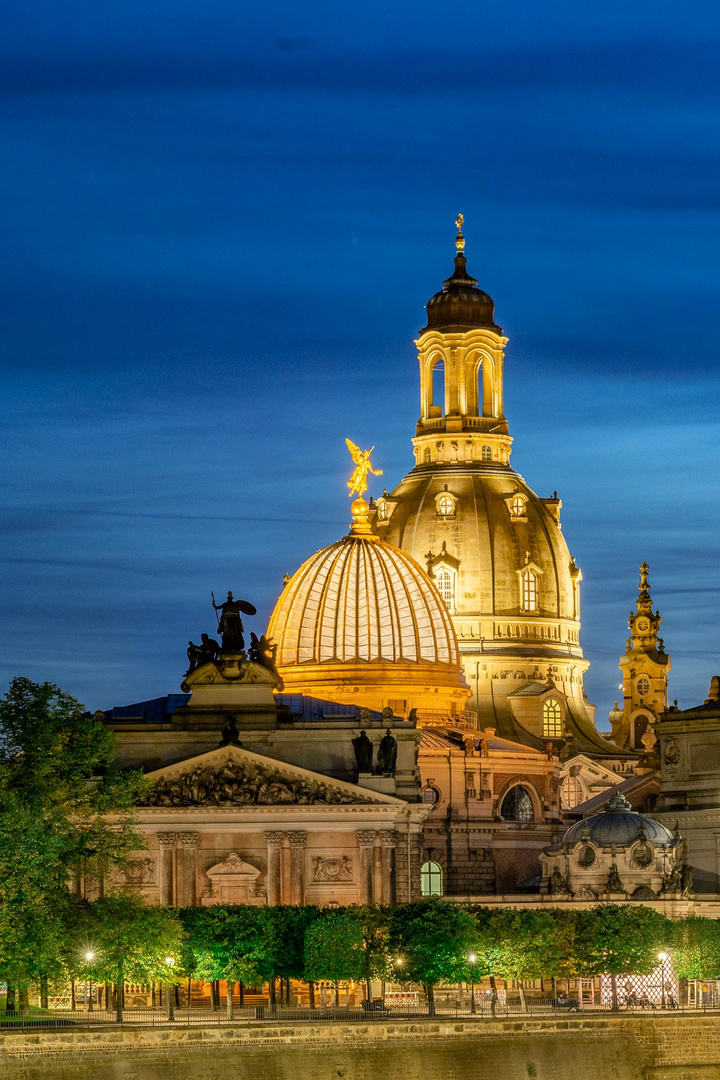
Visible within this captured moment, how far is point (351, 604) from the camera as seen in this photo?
177125mm

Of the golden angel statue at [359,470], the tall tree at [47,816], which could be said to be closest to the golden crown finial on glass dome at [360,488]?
the golden angel statue at [359,470]

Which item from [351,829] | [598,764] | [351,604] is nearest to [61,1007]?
[351,829]

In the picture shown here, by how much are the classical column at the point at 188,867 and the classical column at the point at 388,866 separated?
792cm

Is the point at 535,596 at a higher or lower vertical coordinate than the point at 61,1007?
higher

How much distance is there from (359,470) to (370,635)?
10.8m

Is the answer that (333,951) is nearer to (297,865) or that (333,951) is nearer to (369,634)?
(297,865)

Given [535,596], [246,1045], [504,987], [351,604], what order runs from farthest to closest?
[535,596], [351,604], [504,987], [246,1045]

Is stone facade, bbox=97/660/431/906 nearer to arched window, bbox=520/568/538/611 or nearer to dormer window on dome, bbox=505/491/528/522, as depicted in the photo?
arched window, bbox=520/568/538/611

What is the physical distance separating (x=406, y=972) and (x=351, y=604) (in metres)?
50.3

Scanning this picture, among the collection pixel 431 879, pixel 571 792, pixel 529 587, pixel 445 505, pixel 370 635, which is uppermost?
pixel 445 505

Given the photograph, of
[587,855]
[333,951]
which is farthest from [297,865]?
[587,855]

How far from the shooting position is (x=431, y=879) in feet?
550

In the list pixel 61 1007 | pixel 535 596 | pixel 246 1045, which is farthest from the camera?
pixel 535 596

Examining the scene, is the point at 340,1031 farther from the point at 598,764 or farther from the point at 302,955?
the point at 598,764
